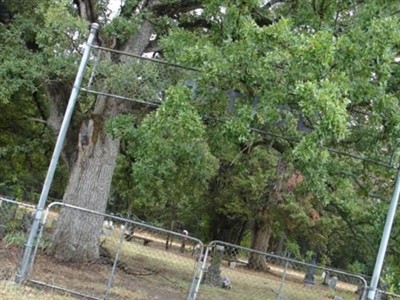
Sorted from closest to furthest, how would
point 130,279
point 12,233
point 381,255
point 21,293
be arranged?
point 21,293
point 381,255
point 130,279
point 12,233

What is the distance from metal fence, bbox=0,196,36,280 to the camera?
9990mm

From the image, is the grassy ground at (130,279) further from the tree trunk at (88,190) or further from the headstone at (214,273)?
the tree trunk at (88,190)

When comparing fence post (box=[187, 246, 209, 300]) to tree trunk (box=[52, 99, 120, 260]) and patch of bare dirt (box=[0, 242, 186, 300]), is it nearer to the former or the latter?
patch of bare dirt (box=[0, 242, 186, 300])

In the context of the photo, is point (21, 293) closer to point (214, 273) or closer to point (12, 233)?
point (12, 233)

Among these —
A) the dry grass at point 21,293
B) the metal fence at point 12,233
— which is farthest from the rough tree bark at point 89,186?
the dry grass at point 21,293

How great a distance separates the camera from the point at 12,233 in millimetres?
12617

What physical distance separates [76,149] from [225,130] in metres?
7.08

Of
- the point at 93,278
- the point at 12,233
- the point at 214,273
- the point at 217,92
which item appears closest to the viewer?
the point at 217,92

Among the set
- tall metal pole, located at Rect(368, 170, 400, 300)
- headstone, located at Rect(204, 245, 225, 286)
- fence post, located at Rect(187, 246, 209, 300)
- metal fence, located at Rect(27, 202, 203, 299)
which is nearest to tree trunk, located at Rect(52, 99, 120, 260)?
metal fence, located at Rect(27, 202, 203, 299)

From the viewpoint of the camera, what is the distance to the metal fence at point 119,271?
819 centimetres

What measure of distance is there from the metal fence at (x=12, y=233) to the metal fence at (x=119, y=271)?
0.41 m

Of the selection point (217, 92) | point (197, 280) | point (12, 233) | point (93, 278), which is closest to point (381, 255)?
point (197, 280)

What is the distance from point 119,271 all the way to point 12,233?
8.77 feet

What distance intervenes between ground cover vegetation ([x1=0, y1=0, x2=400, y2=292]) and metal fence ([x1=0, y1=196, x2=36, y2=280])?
0.92m
